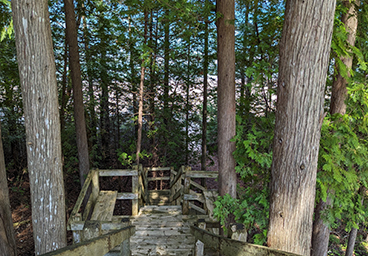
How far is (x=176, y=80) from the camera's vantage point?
11148mm

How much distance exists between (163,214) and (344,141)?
4.47m

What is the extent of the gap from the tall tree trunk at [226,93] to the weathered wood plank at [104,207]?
2602mm

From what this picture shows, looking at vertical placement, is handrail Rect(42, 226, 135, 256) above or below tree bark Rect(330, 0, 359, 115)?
below

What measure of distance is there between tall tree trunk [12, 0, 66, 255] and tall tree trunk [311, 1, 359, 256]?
16.3ft

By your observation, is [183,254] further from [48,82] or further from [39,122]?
[48,82]

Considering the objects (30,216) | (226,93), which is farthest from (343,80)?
(30,216)

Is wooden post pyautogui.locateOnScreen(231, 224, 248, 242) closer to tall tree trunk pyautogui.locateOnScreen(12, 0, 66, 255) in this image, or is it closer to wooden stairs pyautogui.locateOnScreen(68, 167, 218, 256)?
wooden stairs pyautogui.locateOnScreen(68, 167, 218, 256)

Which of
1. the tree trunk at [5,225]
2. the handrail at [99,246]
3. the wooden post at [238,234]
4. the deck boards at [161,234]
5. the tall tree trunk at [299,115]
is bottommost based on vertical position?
the deck boards at [161,234]

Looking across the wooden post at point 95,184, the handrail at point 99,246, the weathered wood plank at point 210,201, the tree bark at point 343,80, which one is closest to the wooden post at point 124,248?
the handrail at point 99,246

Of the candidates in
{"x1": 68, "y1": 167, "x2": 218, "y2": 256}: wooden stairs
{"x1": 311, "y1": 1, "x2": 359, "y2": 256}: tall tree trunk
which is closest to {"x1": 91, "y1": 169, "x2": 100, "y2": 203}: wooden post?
{"x1": 68, "y1": 167, "x2": 218, "y2": 256}: wooden stairs

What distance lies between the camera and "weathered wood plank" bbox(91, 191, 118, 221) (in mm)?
5211

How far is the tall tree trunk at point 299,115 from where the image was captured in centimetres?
287

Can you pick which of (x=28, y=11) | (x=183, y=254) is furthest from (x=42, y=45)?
(x=183, y=254)

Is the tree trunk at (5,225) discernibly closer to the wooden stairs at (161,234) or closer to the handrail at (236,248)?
the wooden stairs at (161,234)
